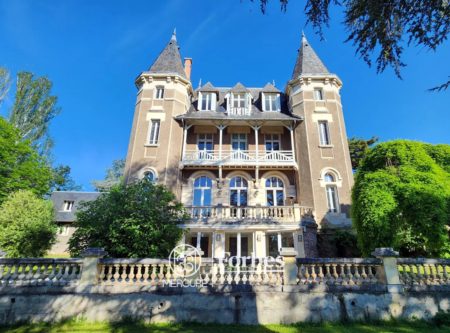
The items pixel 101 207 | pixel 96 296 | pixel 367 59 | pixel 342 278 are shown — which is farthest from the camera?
pixel 101 207

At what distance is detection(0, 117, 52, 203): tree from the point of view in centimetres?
1839

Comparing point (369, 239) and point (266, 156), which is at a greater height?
point (266, 156)

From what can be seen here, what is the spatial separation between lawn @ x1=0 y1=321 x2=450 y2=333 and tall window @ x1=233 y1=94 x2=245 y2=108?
52.0 ft

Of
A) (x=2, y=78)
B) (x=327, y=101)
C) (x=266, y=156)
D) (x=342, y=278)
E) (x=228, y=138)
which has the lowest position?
(x=342, y=278)

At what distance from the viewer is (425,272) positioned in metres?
7.08

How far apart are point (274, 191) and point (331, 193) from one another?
11.8ft

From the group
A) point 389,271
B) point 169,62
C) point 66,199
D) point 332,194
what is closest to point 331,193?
point 332,194

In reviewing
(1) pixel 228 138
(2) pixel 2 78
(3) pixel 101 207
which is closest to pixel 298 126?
(1) pixel 228 138

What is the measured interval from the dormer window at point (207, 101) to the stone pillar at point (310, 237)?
429 inches

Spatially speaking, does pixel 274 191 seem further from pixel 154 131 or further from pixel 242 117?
pixel 154 131

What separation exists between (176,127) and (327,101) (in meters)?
11.1

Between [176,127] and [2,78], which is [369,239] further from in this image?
[2,78]

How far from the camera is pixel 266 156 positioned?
1745cm

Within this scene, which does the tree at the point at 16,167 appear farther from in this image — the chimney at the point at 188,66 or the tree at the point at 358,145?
the tree at the point at 358,145
